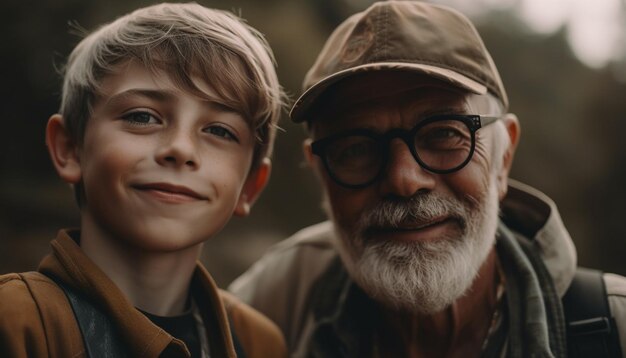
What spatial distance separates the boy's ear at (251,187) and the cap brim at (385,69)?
0.82ft

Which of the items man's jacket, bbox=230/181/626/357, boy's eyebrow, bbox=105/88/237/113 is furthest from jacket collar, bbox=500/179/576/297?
boy's eyebrow, bbox=105/88/237/113

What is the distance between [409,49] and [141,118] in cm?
100

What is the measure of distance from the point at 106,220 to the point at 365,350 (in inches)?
48.5

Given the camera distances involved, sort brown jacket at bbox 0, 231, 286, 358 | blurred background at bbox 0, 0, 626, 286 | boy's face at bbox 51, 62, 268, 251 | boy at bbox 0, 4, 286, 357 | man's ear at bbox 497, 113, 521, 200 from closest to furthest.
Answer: brown jacket at bbox 0, 231, 286, 358, boy at bbox 0, 4, 286, 357, boy's face at bbox 51, 62, 268, 251, man's ear at bbox 497, 113, 521, 200, blurred background at bbox 0, 0, 626, 286

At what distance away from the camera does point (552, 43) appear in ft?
37.6

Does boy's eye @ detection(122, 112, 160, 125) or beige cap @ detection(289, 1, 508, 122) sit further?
beige cap @ detection(289, 1, 508, 122)

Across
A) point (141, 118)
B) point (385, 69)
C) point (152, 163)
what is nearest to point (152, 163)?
point (152, 163)

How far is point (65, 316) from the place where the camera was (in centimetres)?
149

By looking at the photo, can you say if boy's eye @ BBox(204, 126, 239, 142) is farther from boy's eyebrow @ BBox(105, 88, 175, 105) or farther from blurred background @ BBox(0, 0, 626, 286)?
blurred background @ BBox(0, 0, 626, 286)

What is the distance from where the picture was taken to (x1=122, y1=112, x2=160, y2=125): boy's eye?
170 cm

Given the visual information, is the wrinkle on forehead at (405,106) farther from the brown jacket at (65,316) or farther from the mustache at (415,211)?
the brown jacket at (65,316)

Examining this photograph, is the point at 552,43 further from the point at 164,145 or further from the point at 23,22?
the point at 164,145

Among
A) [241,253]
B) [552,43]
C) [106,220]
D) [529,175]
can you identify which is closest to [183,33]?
[106,220]

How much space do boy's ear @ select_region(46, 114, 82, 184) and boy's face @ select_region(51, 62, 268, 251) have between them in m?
0.03
